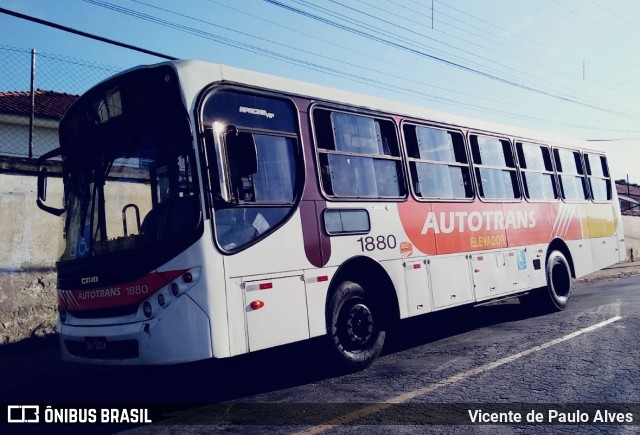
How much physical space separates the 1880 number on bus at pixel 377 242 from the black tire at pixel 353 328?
0.46 m

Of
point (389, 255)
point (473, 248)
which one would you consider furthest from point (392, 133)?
point (473, 248)

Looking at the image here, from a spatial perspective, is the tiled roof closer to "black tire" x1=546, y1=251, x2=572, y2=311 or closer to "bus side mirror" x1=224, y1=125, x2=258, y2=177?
"bus side mirror" x1=224, y1=125, x2=258, y2=177

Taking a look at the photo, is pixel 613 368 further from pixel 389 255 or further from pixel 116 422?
pixel 116 422

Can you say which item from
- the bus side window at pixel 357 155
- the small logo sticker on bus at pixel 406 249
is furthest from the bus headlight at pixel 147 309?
the small logo sticker on bus at pixel 406 249

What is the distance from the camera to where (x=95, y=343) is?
196 inches

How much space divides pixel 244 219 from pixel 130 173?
1.24 metres

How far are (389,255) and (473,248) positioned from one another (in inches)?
80.2

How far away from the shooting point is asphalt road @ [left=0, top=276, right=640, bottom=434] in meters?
4.36

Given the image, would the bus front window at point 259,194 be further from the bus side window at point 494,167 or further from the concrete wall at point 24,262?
the concrete wall at point 24,262

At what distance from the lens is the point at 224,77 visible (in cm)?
513

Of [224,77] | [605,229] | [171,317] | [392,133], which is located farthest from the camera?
[605,229]

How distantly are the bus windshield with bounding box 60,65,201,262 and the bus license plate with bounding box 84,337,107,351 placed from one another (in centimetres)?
81

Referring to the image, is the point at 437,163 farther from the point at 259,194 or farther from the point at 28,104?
the point at 28,104

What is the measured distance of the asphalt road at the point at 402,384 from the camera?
14.3 ft
